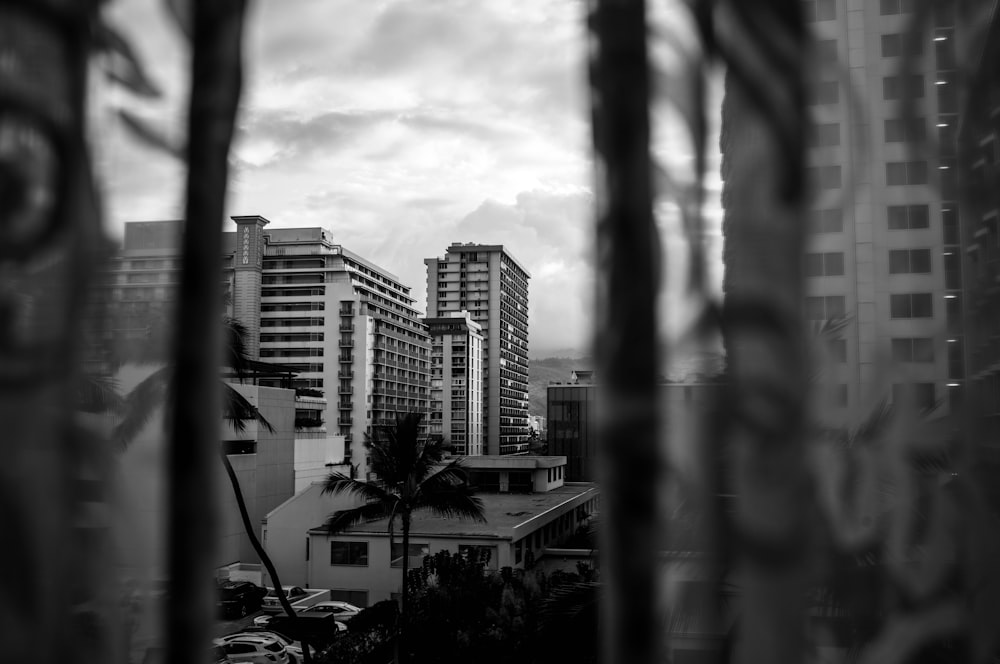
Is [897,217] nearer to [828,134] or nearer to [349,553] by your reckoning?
[828,134]

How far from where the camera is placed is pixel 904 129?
3.06 ft

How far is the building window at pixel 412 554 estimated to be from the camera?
33.5 ft

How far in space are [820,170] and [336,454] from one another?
20.1 m

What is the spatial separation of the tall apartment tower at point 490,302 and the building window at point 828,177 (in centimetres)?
4641

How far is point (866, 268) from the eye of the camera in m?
1.01

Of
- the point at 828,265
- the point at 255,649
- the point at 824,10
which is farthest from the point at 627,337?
the point at 255,649

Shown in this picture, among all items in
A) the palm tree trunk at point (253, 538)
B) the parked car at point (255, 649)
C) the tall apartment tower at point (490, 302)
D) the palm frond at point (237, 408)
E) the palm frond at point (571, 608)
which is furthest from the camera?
the tall apartment tower at point (490, 302)

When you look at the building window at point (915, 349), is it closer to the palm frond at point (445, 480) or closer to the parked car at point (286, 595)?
the palm frond at point (445, 480)

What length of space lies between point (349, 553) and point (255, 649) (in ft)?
9.10

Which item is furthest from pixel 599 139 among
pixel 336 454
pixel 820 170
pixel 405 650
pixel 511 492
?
pixel 336 454

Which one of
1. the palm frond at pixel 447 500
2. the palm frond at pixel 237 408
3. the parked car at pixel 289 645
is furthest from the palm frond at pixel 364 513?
the palm frond at pixel 237 408

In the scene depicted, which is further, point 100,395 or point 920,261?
point 920,261

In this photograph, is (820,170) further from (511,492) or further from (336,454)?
(336,454)

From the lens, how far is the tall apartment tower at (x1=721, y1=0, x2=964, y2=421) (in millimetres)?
877
